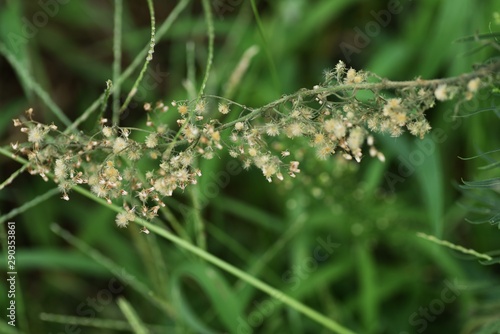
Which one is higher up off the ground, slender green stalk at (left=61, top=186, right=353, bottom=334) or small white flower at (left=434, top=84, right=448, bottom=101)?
small white flower at (left=434, top=84, right=448, bottom=101)

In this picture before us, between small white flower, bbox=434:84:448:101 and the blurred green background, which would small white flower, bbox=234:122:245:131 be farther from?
the blurred green background

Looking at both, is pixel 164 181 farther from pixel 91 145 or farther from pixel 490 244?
pixel 490 244

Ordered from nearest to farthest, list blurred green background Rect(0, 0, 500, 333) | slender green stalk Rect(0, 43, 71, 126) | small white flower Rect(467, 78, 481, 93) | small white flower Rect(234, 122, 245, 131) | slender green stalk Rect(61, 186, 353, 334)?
small white flower Rect(467, 78, 481, 93) → small white flower Rect(234, 122, 245, 131) → slender green stalk Rect(61, 186, 353, 334) → slender green stalk Rect(0, 43, 71, 126) → blurred green background Rect(0, 0, 500, 333)

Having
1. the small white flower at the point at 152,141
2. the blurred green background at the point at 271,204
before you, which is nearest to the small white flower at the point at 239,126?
the small white flower at the point at 152,141

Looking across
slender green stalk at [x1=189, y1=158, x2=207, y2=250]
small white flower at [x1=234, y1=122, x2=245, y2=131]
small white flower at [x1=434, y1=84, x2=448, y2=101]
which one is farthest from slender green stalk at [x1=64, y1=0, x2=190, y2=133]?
small white flower at [x1=434, y1=84, x2=448, y2=101]

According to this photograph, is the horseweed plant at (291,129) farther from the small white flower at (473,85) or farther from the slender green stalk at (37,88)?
the slender green stalk at (37,88)

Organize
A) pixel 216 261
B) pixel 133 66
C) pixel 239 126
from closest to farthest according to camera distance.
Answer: pixel 239 126, pixel 216 261, pixel 133 66

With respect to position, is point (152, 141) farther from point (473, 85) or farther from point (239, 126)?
point (473, 85)

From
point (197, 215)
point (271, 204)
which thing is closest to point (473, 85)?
point (197, 215)
